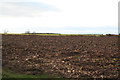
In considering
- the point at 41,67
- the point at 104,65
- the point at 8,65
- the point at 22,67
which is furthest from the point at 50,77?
the point at 104,65

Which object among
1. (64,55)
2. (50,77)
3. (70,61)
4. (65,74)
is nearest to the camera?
(50,77)

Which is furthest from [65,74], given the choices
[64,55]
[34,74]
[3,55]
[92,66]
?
[3,55]

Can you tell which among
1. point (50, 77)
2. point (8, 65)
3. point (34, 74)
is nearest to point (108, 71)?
point (50, 77)

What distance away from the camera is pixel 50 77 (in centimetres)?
1772

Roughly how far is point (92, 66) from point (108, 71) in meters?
2.35

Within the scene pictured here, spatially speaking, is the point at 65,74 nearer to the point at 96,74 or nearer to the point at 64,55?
the point at 96,74

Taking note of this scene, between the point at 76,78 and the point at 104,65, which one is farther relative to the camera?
the point at 104,65

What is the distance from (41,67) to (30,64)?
6.66 ft

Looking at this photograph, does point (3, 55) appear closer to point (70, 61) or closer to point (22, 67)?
point (22, 67)

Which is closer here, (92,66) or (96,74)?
(96,74)

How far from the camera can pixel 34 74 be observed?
18.8m

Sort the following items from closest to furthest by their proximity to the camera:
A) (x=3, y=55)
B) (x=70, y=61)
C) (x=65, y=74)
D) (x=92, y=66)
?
(x=65, y=74)
(x=92, y=66)
(x=70, y=61)
(x=3, y=55)

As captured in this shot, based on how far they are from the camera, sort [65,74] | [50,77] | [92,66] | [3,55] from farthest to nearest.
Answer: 1. [3,55]
2. [92,66]
3. [65,74]
4. [50,77]

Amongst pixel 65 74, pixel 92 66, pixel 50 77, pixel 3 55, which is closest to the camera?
pixel 50 77
